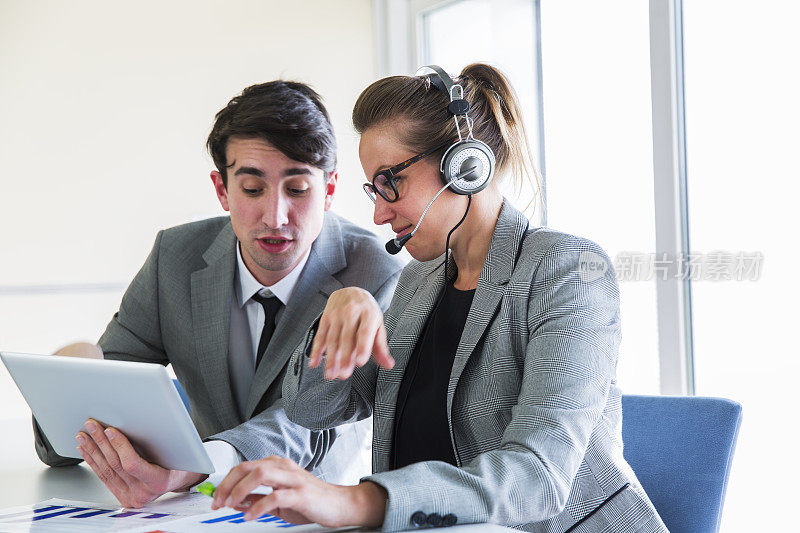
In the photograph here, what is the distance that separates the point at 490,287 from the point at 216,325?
68cm

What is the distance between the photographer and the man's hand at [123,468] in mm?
1107

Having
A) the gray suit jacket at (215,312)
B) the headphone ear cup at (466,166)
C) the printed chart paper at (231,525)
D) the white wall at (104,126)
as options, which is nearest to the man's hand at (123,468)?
the printed chart paper at (231,525)

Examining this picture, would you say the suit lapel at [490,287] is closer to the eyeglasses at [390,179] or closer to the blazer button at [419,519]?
the eyeglasses at [390,179]

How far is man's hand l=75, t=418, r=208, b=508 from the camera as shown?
111cm

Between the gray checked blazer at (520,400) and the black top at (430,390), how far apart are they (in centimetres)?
2

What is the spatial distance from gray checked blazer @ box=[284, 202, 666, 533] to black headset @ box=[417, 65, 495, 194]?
0.09 m

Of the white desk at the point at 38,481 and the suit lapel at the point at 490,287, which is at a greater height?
the suit lapel at the point at 490,287

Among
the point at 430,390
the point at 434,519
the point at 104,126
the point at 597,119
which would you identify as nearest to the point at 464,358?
the point at 430,390

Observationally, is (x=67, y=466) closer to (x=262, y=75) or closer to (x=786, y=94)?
(x=786, y=94)

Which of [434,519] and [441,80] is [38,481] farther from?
[441,80]

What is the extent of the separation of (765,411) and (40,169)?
2.74 m

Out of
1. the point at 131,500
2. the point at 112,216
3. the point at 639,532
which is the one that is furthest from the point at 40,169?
the point at 639,532

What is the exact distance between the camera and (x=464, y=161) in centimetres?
124

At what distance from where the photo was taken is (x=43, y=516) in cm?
110
